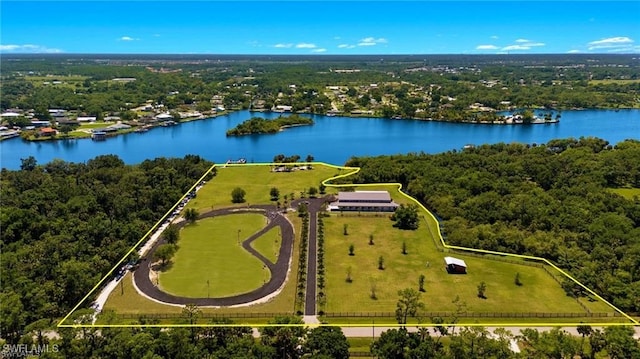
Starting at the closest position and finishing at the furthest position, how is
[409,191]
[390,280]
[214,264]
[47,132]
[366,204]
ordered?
[390,280] → [214,264] → [366,204] → [409,191] → [47,132]

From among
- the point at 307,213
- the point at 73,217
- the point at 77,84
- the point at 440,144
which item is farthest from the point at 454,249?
the point at 77,84

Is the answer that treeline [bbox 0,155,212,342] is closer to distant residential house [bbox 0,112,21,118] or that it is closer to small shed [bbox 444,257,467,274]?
small shed [bbox 444,257,467,274]

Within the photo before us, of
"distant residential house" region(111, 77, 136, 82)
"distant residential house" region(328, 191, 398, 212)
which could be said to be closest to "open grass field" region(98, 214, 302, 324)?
"distant residential house" region(328, 191, 398, 212)

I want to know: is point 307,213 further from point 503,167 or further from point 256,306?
point 503,167

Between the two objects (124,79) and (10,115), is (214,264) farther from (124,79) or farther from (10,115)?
(124,79)

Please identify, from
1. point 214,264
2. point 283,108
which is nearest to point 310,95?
point 283,108

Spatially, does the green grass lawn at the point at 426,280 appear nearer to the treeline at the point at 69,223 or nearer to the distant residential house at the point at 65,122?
the treeline at the point at 69,223

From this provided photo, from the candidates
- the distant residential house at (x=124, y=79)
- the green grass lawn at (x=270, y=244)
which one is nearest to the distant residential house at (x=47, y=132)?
the green grass lawn at (x=270, y=244)
